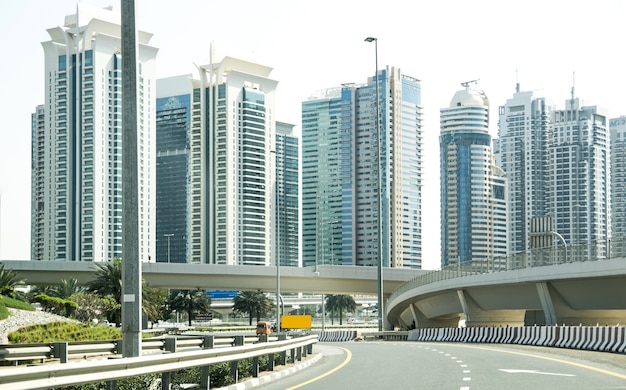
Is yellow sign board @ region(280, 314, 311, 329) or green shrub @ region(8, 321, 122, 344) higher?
green shrub @ region(8, 321, 122, 344)

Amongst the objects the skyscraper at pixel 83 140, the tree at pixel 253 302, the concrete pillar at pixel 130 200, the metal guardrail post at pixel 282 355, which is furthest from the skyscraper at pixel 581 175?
the concrete pillar at pixel 130 200

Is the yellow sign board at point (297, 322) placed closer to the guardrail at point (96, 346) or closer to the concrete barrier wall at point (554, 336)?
the concrete barrier wall at point (554, 336)

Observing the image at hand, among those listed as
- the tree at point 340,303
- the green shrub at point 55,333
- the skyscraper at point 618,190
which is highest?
the skyscraper at point 618,190

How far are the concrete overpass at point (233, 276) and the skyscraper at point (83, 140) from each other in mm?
66866

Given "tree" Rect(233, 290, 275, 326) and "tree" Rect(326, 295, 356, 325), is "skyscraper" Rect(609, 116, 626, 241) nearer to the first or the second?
"tree" Rect(326, 295, 356, 325)

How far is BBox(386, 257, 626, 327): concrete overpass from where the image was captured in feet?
127

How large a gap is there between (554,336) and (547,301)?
9448 millimetres

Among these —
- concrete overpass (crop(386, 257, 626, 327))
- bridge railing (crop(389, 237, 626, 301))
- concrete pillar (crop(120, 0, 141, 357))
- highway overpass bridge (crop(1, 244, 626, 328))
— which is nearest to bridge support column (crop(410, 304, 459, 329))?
highway overpass bridge (crop(1, 244, 626, 328))

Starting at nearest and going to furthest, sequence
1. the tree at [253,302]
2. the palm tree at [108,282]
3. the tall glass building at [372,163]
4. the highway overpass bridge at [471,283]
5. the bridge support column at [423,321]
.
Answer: the highway overpass bridge at [471,283] < the palm tree at [108,282] < the bridge support column at [423,321] < the tree at [253,302] < the tall glass building at [372,163]

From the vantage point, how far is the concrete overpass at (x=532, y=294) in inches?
1523

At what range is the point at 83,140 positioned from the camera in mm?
154125

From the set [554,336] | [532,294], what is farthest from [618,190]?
[554,336]

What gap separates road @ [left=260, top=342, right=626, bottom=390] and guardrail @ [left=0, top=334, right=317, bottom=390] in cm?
145

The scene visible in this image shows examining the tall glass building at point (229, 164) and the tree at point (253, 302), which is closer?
the tree at point (253, 302)
